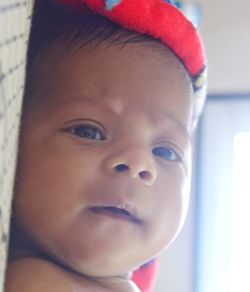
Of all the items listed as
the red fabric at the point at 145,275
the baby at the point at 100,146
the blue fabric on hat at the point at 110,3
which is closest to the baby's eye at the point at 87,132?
the baby at the point at 100,146

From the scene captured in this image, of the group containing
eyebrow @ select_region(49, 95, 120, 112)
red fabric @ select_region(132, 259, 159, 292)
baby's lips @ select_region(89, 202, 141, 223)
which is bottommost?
baby's lips @ select_region(89, 202, 141, 223)

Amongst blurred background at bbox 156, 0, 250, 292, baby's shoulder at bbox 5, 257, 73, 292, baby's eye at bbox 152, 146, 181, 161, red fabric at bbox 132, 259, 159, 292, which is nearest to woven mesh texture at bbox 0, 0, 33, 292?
baby's shoulder at bbox 5, 257, 73, 292

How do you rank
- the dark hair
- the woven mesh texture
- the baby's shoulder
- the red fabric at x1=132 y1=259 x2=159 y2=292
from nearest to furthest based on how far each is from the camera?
1. the woven mesh texture
2. the baby's shoulder
3. the dark hair
4. the red fabric at x1=132 y1=259 x2=159 y2=292

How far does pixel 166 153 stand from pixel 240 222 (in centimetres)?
98

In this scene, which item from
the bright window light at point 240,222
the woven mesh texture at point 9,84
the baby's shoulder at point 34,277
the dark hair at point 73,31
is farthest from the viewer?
the bright window light at point 240,222

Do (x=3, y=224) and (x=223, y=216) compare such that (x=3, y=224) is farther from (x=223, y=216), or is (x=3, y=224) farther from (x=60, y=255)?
(x=223, y=216)

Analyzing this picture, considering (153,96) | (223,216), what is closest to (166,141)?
(153,96)

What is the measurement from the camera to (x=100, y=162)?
47cm

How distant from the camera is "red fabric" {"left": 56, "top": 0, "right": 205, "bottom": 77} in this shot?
1.67ft

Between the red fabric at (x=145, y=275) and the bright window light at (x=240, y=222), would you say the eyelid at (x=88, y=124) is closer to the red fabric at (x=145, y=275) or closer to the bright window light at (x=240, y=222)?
the red fabric at (x=145, y=275)

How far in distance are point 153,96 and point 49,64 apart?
3.6 inches

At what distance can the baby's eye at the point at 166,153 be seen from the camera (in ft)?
1.70

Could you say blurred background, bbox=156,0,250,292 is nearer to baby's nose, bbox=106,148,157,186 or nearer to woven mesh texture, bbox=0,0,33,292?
baby's nose, bbox=106,148,157,186

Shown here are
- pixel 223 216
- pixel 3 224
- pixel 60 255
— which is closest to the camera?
pixel 3 224
